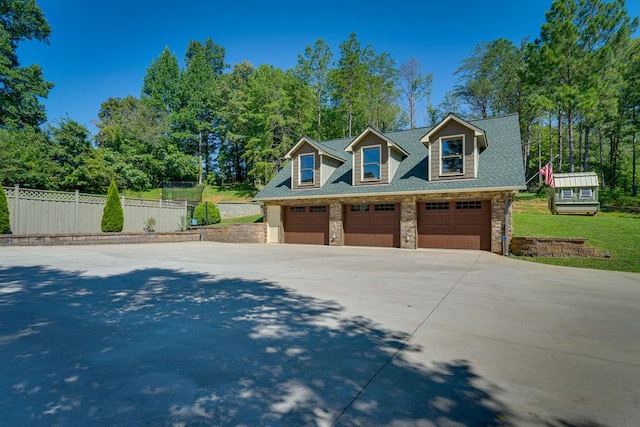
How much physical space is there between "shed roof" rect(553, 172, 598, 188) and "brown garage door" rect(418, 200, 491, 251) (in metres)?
9.24

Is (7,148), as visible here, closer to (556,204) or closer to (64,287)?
(64,287)

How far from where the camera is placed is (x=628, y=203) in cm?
2156

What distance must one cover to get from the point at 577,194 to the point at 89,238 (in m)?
26.9

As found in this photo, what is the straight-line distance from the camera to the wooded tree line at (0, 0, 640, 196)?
23.2m

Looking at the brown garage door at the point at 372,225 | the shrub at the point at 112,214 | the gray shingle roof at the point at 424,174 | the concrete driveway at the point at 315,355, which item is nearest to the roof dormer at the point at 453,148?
the gray shingle roof at the point at 424,174

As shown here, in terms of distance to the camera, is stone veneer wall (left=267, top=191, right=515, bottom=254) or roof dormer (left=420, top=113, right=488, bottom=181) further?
roof dormer (left=420, top=113, right=488, bottom=181)

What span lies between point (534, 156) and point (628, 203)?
19186 mm

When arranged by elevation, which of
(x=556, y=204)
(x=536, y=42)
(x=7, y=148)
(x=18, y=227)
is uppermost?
(x=536, y=42)

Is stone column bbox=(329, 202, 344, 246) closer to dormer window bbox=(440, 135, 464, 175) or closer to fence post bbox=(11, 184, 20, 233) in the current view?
dormer window bbox=(440, 135, 464, 175)

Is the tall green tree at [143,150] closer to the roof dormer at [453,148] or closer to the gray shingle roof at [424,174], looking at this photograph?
the gray shingle roof at [424,174]

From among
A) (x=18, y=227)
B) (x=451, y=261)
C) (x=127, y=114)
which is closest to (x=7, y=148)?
(x=18, y=227)

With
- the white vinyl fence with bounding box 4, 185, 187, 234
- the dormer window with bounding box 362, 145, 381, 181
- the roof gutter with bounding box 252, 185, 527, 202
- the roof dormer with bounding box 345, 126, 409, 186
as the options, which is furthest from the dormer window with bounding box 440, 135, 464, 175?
the white vinyl fence with bounding box 4, 185, 187, 234

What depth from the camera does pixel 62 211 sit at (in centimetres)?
1531

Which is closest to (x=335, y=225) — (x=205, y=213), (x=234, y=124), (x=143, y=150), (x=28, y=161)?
(x=205, y=213)
